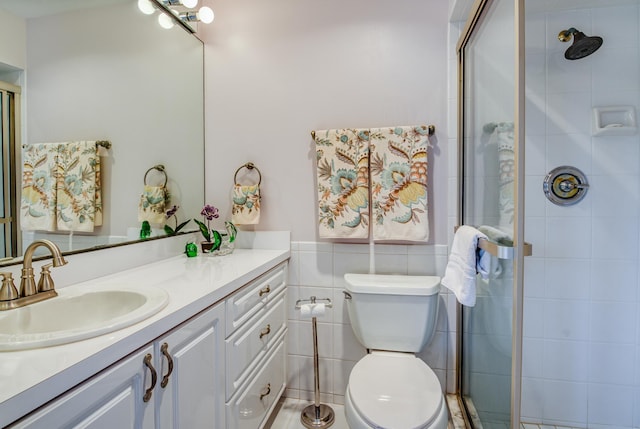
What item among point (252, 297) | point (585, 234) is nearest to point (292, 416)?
point (252, 297)

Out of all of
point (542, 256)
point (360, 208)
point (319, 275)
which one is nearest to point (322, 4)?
point (360, 208)

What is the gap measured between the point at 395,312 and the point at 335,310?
401 mm

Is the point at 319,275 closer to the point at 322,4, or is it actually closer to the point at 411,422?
the point at 411,422

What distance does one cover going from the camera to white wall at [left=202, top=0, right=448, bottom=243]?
1.68m

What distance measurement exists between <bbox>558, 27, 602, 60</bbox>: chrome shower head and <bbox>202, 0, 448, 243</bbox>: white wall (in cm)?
54

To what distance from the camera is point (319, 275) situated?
180cm

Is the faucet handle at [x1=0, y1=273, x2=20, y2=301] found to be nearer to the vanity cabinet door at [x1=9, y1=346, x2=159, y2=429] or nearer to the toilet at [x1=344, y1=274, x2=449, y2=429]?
the vanity cabinet door at [x1=9, y1=346, x2=159, y2=429]

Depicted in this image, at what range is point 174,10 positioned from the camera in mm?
1727

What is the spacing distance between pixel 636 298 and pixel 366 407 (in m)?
1.41

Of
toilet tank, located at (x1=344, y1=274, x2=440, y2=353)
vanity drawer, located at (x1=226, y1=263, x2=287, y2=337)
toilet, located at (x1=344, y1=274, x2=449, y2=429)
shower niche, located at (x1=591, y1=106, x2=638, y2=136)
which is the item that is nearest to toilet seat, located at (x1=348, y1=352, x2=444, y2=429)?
toilet, located at (x1=344, y1=274, x2=449, y2=429)

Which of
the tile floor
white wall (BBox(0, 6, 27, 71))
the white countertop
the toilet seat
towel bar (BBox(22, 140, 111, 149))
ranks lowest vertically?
the tile floor

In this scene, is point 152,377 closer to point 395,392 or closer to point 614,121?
point 395,392

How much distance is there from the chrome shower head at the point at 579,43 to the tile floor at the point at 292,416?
2127 mm

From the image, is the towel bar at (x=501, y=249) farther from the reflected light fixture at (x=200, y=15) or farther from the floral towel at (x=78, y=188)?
the reflected light fixture at (x=200, y=15)
